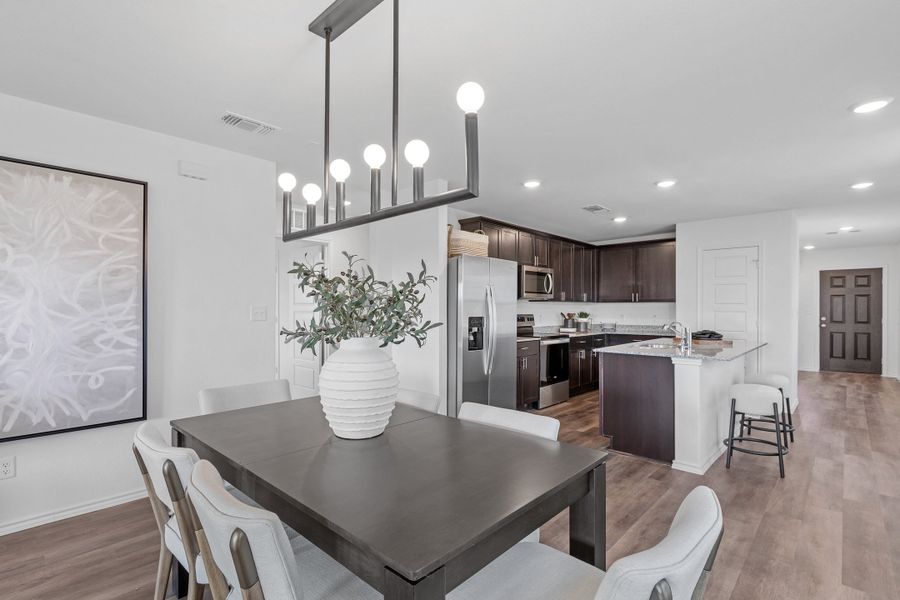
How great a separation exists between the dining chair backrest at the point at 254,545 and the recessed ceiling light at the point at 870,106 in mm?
3532

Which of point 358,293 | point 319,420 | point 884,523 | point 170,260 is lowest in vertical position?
point 884,523

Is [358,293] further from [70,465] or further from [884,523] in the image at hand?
[884,523]

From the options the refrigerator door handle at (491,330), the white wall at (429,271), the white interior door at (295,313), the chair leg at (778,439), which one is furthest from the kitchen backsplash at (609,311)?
the chair leg at (778,439)

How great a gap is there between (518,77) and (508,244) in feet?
10.8

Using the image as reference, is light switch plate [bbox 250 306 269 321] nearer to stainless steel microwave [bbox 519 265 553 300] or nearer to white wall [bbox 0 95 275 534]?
white wall [bbox 0 95 275 534]

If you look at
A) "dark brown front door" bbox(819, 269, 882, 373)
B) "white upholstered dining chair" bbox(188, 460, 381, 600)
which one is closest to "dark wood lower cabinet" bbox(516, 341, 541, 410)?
"white upholstered dining chair" bbox(188, 460, 381, 600)

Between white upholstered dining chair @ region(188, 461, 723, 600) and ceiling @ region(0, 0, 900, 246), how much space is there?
5.86ft

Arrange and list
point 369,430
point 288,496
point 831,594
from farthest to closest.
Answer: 1. point 831,594
2. point 369,430
3. point 288,496

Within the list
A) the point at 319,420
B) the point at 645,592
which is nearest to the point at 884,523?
the point at 645,592

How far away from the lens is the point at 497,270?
4555 millimetres

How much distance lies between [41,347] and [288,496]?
2.36m

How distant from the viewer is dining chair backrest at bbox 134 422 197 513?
1.31 metres

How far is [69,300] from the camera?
262cm

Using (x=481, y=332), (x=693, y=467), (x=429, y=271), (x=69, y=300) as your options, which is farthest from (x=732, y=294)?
(x=69, y=300)
